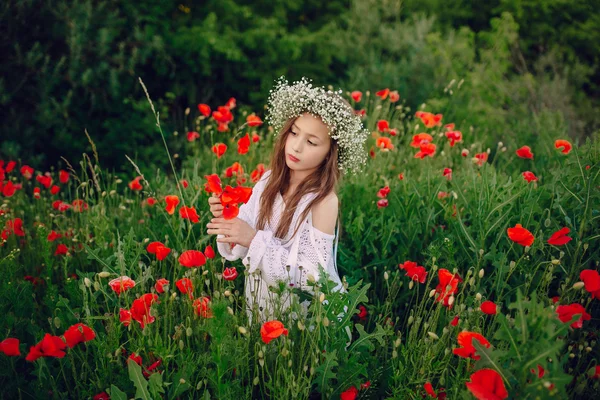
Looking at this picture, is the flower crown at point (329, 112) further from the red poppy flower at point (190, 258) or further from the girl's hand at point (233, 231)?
the red poppy flower at point (190, 258)

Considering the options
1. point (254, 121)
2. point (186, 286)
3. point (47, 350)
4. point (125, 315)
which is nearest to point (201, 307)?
point (186, 286)

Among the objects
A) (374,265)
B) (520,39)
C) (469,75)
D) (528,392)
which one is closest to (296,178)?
(374,265)

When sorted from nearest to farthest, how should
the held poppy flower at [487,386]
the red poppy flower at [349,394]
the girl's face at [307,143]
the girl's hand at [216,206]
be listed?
the held poppy flower at [487,386] < the red poppy flower at [349,394] < the girl's hand at [216,206] < the girl's face at [307,143]

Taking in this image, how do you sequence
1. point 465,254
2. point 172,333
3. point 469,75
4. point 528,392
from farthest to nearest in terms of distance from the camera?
point 469,75
point 465,254
point 172,333
point 528,392

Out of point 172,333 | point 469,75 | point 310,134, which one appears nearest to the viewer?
point 172,333

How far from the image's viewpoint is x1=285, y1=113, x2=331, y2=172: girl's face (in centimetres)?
234

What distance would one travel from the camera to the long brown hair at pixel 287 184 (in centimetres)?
238

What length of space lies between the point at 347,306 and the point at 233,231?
543 mm

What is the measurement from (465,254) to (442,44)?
4.44 m

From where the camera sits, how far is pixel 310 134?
7.73ft

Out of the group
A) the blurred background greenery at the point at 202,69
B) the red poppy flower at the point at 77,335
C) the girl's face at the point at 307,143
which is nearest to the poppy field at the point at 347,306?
the red poppy flower at the point at 77,335

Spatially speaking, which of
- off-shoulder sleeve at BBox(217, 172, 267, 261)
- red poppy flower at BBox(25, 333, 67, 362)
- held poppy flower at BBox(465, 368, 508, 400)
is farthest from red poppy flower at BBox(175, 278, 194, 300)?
held poppy flower at BBox(465, 368, 508, 400)

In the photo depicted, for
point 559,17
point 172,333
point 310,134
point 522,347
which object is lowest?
point 172,333

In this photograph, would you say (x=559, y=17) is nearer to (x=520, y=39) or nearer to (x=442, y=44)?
(x=520, y=39)
